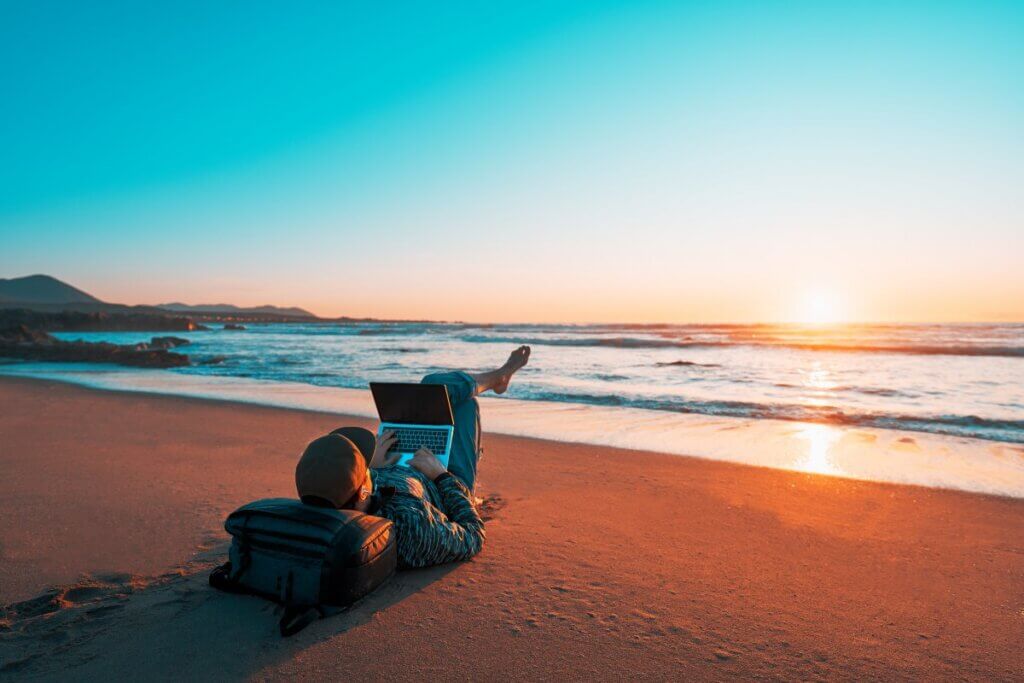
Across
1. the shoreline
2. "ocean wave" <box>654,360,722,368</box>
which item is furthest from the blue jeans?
"ocean wave" <box>654,360,722,368</box>

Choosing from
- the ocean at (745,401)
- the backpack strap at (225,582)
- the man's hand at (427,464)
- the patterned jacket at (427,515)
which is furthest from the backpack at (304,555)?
the ocean at (745,401)

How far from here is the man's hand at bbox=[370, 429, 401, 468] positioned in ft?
12.7

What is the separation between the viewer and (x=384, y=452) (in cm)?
399

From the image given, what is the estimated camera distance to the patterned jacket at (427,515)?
132 inches

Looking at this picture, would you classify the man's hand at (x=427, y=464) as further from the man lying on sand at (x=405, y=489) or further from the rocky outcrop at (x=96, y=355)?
the rocky outcrop at (x=96, y=355)

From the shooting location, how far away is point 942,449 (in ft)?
25.2

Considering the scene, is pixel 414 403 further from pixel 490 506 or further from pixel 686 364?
pixel 686 364

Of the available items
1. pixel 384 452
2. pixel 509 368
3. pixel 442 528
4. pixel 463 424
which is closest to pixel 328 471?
pixel 442 528

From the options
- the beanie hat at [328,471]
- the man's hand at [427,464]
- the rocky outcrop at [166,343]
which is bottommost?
the rocky outcrop at [166,343]

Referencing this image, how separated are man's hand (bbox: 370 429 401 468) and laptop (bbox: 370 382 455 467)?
0.08m

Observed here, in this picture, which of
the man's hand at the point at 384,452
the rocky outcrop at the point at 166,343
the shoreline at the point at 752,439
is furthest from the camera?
the rocky outcrop at the point at 166,343

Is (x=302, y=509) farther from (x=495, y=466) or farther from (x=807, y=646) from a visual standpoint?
(x=495, y=466)

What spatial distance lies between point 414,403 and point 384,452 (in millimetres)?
477

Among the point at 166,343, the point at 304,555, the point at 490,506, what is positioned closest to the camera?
the point at 304,555
